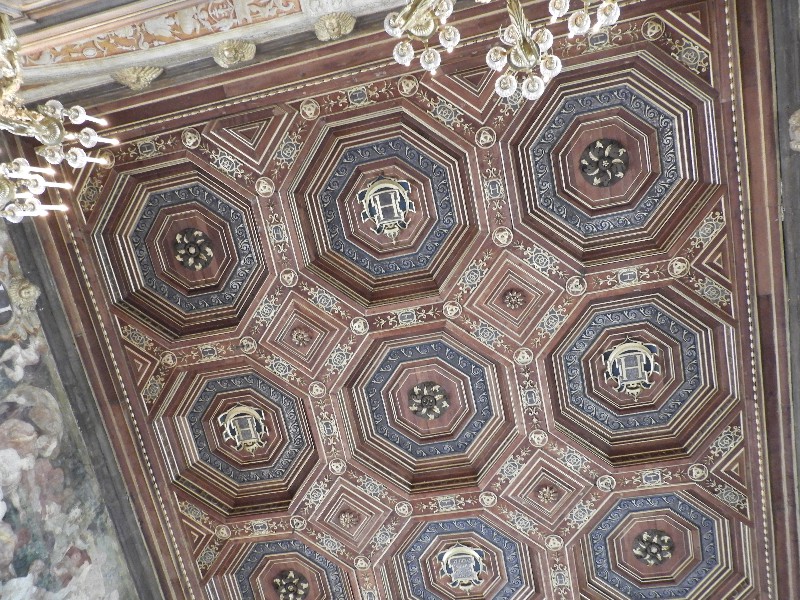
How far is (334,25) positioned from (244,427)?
4526 millimetres

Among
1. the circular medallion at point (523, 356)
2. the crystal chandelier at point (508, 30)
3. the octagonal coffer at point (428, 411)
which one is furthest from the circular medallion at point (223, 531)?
the crystal chandelier at point (508, 30)

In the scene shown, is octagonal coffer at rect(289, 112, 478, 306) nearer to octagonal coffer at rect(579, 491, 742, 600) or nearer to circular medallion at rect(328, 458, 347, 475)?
circular medallion at rect(328, 458, 347, 475)

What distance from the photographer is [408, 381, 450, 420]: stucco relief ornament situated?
24.6 feet

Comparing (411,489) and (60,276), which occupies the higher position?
(60,276)

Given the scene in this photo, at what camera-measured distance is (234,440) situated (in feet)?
26.1

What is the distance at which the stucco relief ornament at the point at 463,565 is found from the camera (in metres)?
7.93

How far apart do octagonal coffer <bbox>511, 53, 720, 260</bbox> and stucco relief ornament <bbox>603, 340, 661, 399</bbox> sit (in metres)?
1.07

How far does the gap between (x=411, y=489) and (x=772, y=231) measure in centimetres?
457

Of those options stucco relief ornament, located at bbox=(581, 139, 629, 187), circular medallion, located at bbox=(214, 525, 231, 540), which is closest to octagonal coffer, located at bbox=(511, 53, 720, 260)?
stucco relief ornament, located at bbox=(581, 139, 629, 187)

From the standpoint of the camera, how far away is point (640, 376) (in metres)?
7.09

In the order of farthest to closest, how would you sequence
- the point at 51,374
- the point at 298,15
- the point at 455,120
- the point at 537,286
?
the point at 51,374, the point at 537,286, the point at 455,120, the point at 298,15

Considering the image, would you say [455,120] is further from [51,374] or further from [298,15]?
[51,374]

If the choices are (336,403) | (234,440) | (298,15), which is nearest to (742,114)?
(298,15)

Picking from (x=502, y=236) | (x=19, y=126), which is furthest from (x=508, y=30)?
(x=19, y=126)
